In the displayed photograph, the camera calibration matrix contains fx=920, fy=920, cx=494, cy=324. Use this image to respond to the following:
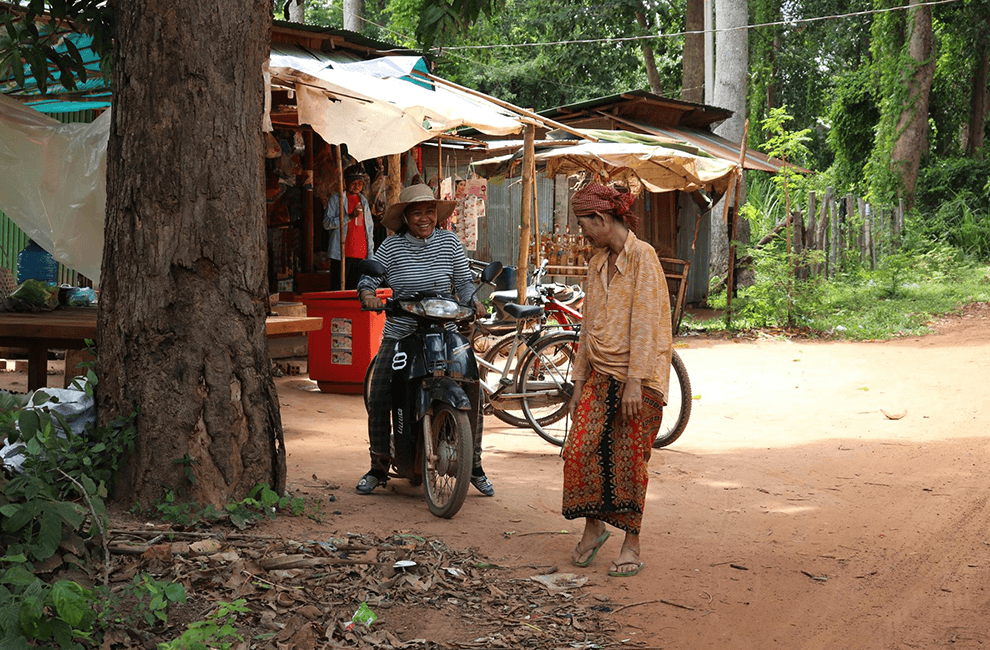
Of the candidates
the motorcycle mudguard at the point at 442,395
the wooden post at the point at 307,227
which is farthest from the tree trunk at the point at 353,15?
the motorcycle mudguard at the point at 442,395

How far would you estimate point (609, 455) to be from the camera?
418 centimetres

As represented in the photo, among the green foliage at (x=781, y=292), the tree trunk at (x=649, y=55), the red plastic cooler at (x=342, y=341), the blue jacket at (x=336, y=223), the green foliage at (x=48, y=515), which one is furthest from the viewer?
the tree trunk at (x=649, y=55)

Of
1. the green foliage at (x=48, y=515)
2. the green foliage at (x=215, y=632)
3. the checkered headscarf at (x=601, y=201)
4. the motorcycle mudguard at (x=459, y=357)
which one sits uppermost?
the checkered headscarf at (x=601, y=201)

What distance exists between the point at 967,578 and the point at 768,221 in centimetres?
2026

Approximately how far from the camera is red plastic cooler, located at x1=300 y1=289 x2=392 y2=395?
885cm

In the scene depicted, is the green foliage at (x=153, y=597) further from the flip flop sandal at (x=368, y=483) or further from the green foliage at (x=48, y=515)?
the flip flop sandal at (x=368, y=483)

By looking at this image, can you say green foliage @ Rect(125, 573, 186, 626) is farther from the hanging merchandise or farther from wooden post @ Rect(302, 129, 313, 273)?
wooden post @ Rect(302, 129, 313, 273)

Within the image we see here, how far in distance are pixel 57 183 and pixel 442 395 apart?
3.37 m

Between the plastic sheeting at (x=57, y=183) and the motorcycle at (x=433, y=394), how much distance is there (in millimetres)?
2361

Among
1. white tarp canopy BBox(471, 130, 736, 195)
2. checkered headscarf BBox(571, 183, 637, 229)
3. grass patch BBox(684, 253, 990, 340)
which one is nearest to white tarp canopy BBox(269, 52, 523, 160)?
checkered headscarf BBox(571, 183, 637, 229)

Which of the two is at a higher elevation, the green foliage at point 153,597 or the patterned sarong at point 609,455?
the patterned sarong at point 609,455

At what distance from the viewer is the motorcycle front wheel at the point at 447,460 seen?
15.7 ft

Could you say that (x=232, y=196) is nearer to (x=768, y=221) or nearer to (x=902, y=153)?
(x=902, y=153)

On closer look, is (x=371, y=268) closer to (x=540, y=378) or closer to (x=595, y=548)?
(x=595, y=548)
